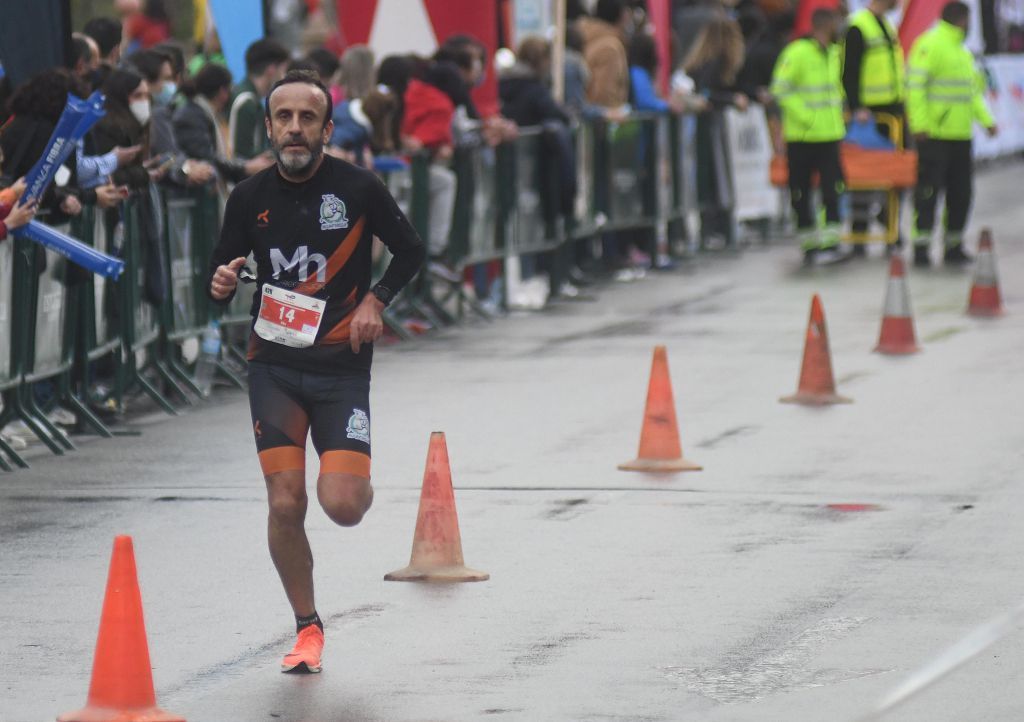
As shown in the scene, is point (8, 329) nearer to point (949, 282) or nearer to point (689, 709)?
point (689, 709)

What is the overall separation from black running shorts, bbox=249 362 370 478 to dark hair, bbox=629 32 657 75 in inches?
615

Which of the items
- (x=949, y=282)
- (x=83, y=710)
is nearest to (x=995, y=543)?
(x=83, y=710)

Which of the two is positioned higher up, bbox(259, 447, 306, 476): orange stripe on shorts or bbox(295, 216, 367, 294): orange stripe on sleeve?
bbox(295, 216, 367, 294): orange stripe on sleeve

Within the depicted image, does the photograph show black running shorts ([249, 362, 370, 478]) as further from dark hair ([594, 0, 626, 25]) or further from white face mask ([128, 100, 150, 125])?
dark hair ([594, 0, 626, 25])

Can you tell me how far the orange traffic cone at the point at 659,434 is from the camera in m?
11.2

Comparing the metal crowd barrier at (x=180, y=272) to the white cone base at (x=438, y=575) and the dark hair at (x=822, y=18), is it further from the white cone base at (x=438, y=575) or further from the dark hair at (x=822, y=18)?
the white cone base at (x=438, y=575)

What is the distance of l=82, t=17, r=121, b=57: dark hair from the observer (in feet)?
46.9

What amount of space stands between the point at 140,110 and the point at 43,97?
147 cm

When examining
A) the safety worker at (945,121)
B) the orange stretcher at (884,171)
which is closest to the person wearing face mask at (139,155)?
the safety worker at (945,121)

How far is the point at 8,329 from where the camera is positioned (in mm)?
11766

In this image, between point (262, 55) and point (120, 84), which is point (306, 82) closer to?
point (120, 84)

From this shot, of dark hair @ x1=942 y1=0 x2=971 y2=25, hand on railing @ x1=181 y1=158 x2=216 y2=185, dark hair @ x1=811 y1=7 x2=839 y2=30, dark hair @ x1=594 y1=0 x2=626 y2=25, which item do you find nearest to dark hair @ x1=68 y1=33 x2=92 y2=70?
hand on railing @ x1=181 y1=158 x2=216 y2=185

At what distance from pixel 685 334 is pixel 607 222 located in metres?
4.42

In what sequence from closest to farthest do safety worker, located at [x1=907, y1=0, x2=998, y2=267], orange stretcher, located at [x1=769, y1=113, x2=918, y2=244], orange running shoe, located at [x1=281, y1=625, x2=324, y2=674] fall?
orange running shoe, located at [x1=281, y1=625, x2=324, y2=674] < safety worker, located at [x1=907, y1=0, x2=998, y2=267] < orange stretcher, located at [x1=769, y1=113, x2=918, y2=244]
